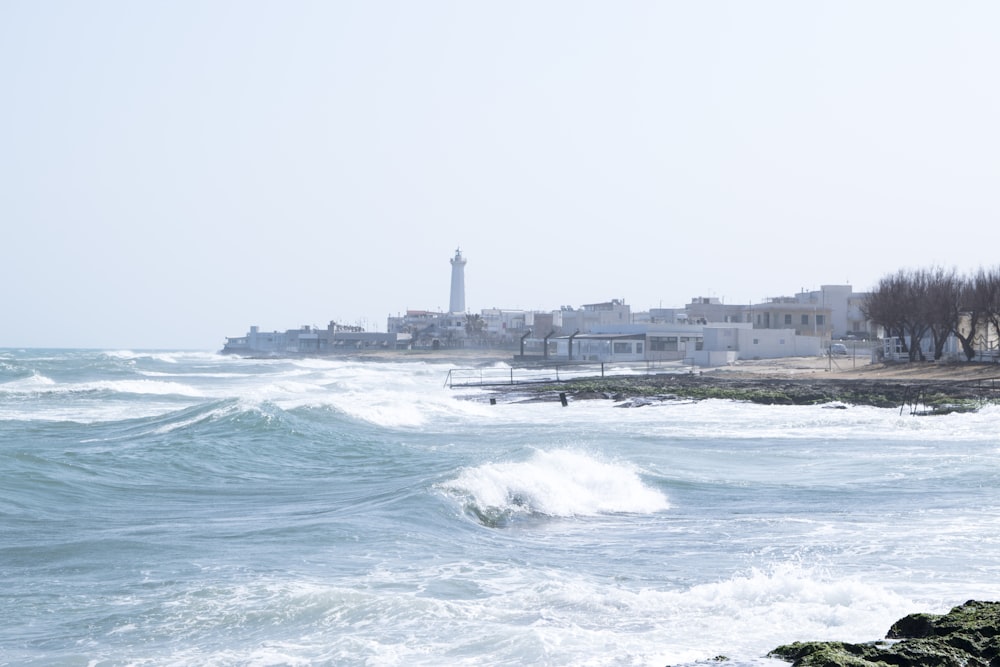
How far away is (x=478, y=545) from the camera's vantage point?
1154 centimetres

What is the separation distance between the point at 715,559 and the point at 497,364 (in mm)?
63389

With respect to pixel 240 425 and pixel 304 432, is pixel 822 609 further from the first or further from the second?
pixel 240 425

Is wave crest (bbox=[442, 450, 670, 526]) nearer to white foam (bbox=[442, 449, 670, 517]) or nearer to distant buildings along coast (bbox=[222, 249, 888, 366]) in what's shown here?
white foam (bbox=[442, 449, 670, 517])

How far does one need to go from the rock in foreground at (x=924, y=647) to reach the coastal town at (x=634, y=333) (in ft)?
151

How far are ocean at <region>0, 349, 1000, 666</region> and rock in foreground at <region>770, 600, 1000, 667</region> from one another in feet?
1.20

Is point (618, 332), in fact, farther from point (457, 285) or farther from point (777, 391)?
point (457, 285)

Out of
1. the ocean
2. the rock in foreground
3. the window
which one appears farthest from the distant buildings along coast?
the rock in foreground

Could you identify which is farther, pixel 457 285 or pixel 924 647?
pixel 457 285

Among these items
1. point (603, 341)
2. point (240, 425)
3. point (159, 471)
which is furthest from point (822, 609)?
point (603, 341)

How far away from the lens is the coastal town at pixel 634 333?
61688mm

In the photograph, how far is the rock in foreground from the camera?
6.08 m

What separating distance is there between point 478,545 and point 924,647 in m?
5.86

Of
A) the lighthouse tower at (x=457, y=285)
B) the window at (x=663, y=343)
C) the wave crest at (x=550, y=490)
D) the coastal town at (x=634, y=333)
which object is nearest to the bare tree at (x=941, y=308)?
the coastal town at (x=634, y=333)

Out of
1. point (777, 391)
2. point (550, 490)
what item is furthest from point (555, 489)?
point (777, 391)
